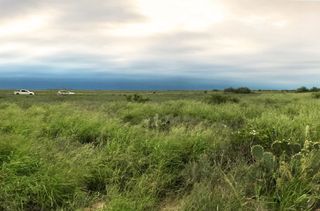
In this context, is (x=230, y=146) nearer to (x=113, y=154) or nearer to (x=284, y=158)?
(x=284, y=158)

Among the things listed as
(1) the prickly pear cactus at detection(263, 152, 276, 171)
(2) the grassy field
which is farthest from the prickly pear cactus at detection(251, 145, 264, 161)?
(1) the prickly pear cactus at detection(263, 152, 276, 171)

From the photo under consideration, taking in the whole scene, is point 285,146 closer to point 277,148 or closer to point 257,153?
point 277,148

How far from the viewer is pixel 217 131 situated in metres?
8.45

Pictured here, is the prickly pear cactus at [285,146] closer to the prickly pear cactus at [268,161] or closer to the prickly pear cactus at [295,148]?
the prickly pear cactus at [295,148]

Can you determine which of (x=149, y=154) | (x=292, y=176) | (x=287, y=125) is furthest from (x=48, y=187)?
(x=287, y=125)

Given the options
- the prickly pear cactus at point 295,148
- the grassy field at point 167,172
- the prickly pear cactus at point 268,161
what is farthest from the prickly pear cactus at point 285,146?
the prickly pear cactus at point 268,161

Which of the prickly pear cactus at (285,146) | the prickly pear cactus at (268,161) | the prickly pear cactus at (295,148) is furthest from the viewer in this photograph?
the prickly pear cactus at (285,146)

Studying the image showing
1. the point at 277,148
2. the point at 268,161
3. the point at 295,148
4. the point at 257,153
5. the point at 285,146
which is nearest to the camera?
the point at 268,161

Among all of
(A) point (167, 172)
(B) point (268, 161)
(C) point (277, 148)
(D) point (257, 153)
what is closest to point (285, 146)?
(C) point (277, 148)

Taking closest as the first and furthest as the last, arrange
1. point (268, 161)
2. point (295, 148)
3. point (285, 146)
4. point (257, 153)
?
point (268, 161) < point (257, 153) < point (295, 148) < point (285, 146)

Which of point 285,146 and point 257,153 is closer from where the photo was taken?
point 257,153

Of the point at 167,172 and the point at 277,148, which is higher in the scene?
the point at 277,148

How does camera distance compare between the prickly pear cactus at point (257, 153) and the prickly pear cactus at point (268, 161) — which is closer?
the prickly pear cactus at point (268, 161)

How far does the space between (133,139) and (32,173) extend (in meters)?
2.12
